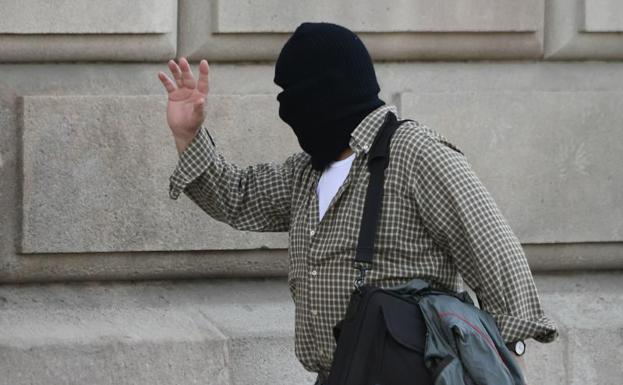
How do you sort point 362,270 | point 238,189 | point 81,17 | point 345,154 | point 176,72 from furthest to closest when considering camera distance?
1. point 81,17
2. point 238,189
3. point 176,72
4. point 345,154
5. point 362,270

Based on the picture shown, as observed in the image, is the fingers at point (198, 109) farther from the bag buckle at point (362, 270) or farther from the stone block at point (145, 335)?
the stone block at point (145, 335)

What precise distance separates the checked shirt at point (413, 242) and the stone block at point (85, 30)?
1542mm

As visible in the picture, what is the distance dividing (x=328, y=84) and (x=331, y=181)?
24 cm

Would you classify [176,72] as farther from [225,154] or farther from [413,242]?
[225,154]

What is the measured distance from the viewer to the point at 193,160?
321 cm

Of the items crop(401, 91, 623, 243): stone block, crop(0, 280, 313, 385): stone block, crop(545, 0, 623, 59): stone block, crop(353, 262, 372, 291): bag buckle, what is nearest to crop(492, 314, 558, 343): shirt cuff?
crop(353, 262, 372, 291): bag buckle

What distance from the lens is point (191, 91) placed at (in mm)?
3188

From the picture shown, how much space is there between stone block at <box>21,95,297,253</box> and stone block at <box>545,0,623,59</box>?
3.58ft

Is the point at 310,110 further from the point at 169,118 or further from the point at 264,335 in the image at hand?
the point at 264,335

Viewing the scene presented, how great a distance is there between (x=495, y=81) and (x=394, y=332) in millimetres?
2279

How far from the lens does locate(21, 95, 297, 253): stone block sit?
14.4 ft

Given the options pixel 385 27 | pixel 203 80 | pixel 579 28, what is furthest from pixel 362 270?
pixel 579 28

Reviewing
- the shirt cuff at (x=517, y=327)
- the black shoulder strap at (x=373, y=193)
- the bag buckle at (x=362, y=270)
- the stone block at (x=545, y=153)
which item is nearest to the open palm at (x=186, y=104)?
the black shoulder strap at (x=373, y=193)


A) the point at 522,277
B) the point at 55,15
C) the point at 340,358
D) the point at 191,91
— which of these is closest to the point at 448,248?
the point at 522,277
